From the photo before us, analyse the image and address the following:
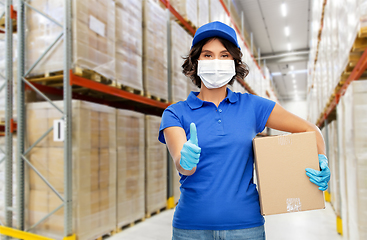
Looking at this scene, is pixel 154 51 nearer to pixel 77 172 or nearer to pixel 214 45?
pixel 77 172

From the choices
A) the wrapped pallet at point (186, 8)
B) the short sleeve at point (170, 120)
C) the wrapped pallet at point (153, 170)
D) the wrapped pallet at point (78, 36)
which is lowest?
the wrapped pallet at point (153, 170)

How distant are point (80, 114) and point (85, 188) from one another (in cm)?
97

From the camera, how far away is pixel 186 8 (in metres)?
6.80

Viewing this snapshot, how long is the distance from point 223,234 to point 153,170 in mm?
4393

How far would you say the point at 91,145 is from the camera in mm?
4016

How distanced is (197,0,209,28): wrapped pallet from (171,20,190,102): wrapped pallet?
2.63 ft

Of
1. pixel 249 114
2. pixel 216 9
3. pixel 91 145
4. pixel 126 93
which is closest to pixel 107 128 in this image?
pixel 91 145

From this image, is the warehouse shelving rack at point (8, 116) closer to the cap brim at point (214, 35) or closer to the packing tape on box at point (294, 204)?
the cap brim at point (214, 35)

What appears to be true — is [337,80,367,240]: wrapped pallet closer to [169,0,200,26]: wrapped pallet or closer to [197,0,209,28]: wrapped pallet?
[169,0,200,26]: wrapped pallet

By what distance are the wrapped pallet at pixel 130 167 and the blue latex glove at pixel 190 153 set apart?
3489mm

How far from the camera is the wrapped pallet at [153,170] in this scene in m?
5.50

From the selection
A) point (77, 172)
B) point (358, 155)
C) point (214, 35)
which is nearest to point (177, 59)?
point (77, 172)

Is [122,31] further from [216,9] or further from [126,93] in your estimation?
[216,9]

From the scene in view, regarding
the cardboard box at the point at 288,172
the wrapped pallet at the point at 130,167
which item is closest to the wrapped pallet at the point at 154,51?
the wrapped pallet at the point at 130,167
